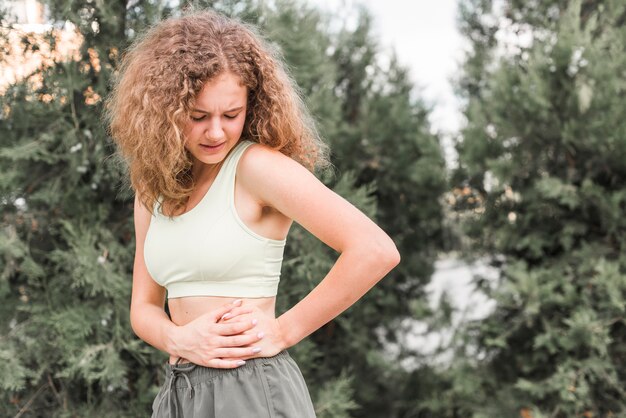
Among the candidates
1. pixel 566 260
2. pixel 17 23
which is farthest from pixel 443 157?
pixel 17 23

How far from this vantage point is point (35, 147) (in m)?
2.97

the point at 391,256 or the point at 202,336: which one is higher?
the point at 391,256

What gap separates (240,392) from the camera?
1649 millimetres

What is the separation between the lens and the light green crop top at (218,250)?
65.4 inches

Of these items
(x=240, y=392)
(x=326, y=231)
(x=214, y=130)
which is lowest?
(x=240, y=392)

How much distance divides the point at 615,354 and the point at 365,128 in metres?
1.93

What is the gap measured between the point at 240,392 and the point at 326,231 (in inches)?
17.0

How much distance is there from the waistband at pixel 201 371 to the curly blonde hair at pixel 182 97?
40cm

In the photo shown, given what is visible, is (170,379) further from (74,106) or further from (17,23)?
(17,23)

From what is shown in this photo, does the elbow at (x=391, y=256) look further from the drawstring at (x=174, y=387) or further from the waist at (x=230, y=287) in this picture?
the drawstring at (x=174, y=387)

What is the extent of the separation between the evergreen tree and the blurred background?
12 millimetres

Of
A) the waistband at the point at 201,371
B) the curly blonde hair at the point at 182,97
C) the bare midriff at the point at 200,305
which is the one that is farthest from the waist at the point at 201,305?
the curly blonde hair at the point at 182,97

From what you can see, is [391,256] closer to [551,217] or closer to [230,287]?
[230,287]

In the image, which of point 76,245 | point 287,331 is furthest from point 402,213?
point 287,331
